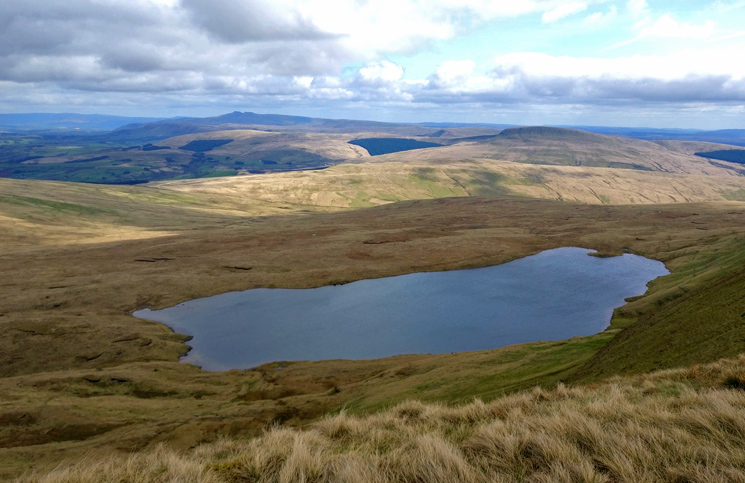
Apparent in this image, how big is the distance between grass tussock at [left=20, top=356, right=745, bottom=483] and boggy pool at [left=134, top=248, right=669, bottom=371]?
43.7m

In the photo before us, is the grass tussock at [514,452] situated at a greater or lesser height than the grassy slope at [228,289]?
greater

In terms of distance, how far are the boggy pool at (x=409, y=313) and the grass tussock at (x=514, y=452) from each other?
143ft

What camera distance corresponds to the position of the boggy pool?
56.9 meters

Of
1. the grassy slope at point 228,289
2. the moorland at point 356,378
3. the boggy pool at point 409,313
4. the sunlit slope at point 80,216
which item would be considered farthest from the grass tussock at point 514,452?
the sunlit slope at point 80,216

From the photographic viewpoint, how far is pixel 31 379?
141ft

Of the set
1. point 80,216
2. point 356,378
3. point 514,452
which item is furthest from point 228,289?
point 80,216

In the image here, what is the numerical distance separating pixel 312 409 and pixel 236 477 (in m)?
24.9

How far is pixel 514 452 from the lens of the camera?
8.31m

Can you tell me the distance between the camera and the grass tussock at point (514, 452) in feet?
24.3

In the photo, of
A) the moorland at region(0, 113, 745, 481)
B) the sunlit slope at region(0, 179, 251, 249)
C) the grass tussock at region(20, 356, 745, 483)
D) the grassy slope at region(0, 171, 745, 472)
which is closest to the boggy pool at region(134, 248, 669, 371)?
the moorland at region(0, 113, 745, 481)

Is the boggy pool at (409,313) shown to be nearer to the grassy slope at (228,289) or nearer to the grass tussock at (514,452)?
the grassy slope at (228,289)

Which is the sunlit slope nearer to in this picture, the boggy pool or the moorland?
the moorland

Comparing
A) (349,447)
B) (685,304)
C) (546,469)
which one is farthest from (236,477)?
(685,304)

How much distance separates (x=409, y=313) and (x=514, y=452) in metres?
Answer: 61.3
